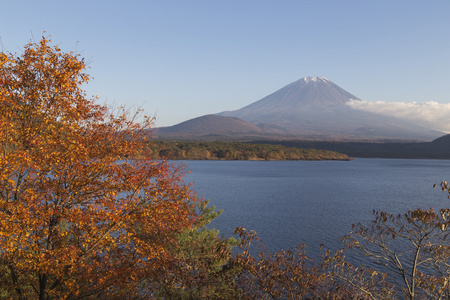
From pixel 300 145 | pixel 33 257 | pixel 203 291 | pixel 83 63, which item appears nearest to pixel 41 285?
pixel 33 257

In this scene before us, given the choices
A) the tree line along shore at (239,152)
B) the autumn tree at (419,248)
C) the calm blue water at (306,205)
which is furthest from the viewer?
the tree line along shore at (239,152)

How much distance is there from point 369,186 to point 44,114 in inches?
2497

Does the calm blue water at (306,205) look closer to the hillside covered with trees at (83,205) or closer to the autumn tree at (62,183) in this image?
the hillside covered with trees at (83,205)

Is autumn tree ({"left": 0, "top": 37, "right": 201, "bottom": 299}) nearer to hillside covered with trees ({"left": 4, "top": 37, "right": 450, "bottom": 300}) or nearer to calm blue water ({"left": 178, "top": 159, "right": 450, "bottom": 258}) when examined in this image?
hillside covered with trees ({"left": 4, "top": 37, "right": 450, "bottom": 300})

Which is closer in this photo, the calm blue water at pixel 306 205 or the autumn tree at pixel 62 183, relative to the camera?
the autumn tree at pixel 62 183

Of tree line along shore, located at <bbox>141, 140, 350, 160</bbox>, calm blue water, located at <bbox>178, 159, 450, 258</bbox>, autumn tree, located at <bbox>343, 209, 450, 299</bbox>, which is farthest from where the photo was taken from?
tree line along shore, located at <bbox>141, 140, 350, 160</bbox>

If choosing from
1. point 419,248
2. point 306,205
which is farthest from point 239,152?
point 419,248

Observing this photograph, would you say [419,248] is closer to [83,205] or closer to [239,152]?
[83,205]

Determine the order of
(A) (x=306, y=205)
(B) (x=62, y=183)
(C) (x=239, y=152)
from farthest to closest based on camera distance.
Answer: (C) (x=239, y=152), (A) (x=306, y=205), (B) (x=62, y=183)

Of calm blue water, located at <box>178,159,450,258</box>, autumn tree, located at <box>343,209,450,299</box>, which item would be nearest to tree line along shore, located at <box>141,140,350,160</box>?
calm blue water, located at <box>178,159,450,258</box>

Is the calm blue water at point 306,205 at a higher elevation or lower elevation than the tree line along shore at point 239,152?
lower

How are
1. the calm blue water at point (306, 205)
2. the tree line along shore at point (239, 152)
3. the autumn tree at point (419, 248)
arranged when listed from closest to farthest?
1. the autumn tree at point (419, 248)
2. the calm blue water at point (306, 205)
3. the tree line along shore at point (239, 152)

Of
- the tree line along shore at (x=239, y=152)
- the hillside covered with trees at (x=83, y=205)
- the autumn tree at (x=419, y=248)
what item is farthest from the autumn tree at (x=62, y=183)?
the tree line along shore at (x=239, y=152)

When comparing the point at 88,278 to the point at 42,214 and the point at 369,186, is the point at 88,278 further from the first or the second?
the point at 369,186
